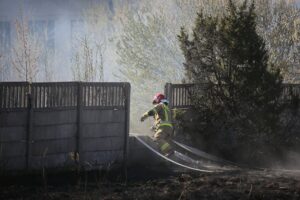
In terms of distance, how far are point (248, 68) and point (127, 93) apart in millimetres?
2832

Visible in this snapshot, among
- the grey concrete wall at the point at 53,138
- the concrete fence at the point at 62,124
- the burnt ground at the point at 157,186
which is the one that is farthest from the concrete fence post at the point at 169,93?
the grey concrete wall at the point at 53,138

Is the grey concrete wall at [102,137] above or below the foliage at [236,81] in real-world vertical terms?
below

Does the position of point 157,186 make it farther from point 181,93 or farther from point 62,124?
point 181,93

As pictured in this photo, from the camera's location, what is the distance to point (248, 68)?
11.6m

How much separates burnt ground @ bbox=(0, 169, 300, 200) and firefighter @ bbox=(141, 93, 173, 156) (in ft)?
4.74

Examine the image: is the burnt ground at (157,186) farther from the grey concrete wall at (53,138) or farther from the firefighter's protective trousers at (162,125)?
the firefighter's protective trousers at (162,125)

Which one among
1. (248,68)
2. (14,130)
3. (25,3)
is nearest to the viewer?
(14,130)

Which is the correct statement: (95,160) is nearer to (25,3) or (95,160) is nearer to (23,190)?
(23,190)

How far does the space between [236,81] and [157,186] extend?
4.24 meters

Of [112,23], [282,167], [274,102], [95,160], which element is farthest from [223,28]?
[112,23]

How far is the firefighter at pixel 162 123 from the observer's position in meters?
11.4

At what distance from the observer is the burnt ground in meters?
7.57

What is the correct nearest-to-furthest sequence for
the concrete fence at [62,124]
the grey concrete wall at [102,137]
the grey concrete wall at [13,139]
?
1. the grey concrete wall at [13,139]
2. the concrete fence at [62,124]
3. the grey concrete wall at [102,137]

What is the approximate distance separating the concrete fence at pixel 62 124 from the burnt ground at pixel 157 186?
47 cm
